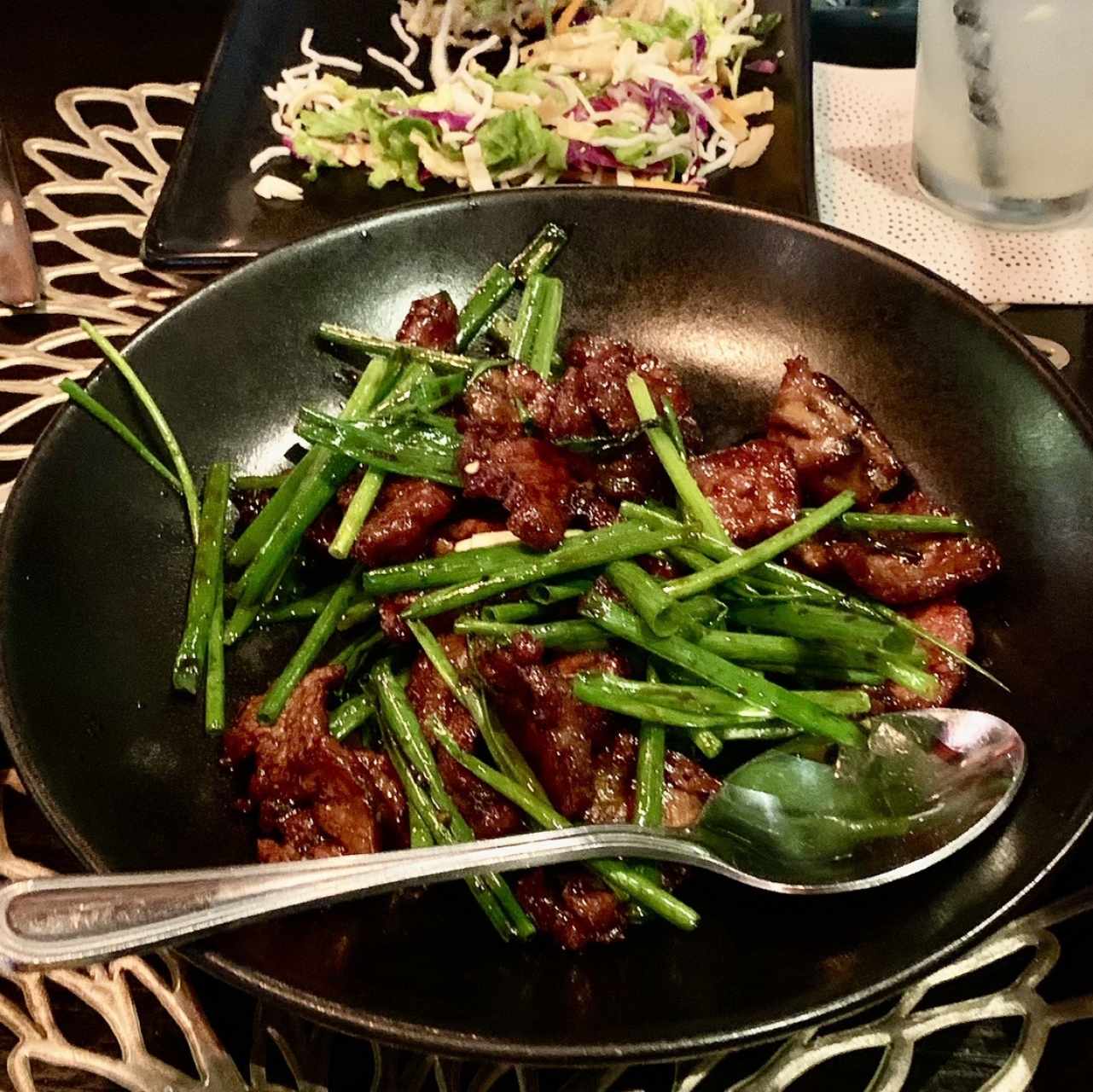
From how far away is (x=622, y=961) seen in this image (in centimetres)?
142

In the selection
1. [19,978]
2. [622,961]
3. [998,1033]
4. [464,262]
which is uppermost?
[464,262]

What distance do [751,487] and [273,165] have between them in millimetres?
2218

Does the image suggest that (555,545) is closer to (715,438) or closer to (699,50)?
(715,438)

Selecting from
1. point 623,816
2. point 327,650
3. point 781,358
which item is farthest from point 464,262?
point 623,816

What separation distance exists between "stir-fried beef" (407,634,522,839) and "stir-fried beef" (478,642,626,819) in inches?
2.9

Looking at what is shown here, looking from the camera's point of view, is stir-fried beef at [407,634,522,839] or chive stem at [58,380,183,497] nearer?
stir-fried beef at [407,634,522,839]

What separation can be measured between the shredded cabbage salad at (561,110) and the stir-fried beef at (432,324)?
4.14ft

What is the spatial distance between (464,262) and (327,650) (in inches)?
36.4

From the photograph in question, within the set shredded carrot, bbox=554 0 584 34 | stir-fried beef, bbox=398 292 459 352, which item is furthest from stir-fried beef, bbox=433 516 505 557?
shredded carrot, bbox=554 0 584 34

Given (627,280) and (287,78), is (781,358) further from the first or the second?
(287,78)

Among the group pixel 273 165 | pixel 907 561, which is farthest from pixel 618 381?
pixel 273 165

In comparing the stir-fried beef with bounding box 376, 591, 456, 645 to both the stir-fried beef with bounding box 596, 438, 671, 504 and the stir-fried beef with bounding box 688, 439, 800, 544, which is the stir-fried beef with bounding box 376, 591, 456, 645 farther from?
the stir-fried beef with bounding box 688, 439, 800, 544

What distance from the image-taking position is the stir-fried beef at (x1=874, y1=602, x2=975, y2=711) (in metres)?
1.64

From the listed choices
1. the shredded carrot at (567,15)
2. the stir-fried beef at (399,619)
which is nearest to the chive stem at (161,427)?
the stir-fried beef at (399,619)
